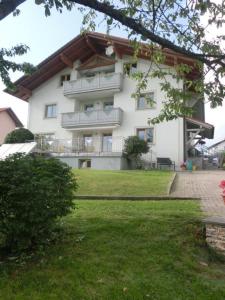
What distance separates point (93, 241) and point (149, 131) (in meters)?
21.7

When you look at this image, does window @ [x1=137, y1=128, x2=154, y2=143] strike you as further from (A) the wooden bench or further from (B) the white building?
(A) the wooden bench

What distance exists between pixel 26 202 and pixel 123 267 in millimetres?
1626

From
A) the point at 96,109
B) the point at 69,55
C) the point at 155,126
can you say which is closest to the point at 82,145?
the point at 96,109

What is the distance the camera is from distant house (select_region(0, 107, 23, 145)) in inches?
1774

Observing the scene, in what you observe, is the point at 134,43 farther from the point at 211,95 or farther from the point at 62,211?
the point at 62,211

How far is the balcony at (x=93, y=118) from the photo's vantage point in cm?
2717

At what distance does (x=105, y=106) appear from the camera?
30.2 meters

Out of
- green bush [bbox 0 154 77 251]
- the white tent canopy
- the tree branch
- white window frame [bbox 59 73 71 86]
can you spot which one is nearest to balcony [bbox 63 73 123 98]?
white window frame [bbox 59 73 71 86]

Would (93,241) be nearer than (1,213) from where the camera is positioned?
No

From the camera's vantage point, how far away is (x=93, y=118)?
91.2 ft

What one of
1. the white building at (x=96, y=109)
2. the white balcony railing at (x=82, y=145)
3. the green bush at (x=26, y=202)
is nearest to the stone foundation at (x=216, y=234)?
the green bush at (x=26, y=202)

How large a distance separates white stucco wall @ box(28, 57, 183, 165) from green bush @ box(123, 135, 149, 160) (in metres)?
2.15

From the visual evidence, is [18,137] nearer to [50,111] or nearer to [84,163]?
[50,111]

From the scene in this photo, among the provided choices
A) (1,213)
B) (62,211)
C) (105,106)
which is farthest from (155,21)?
(105,106)
